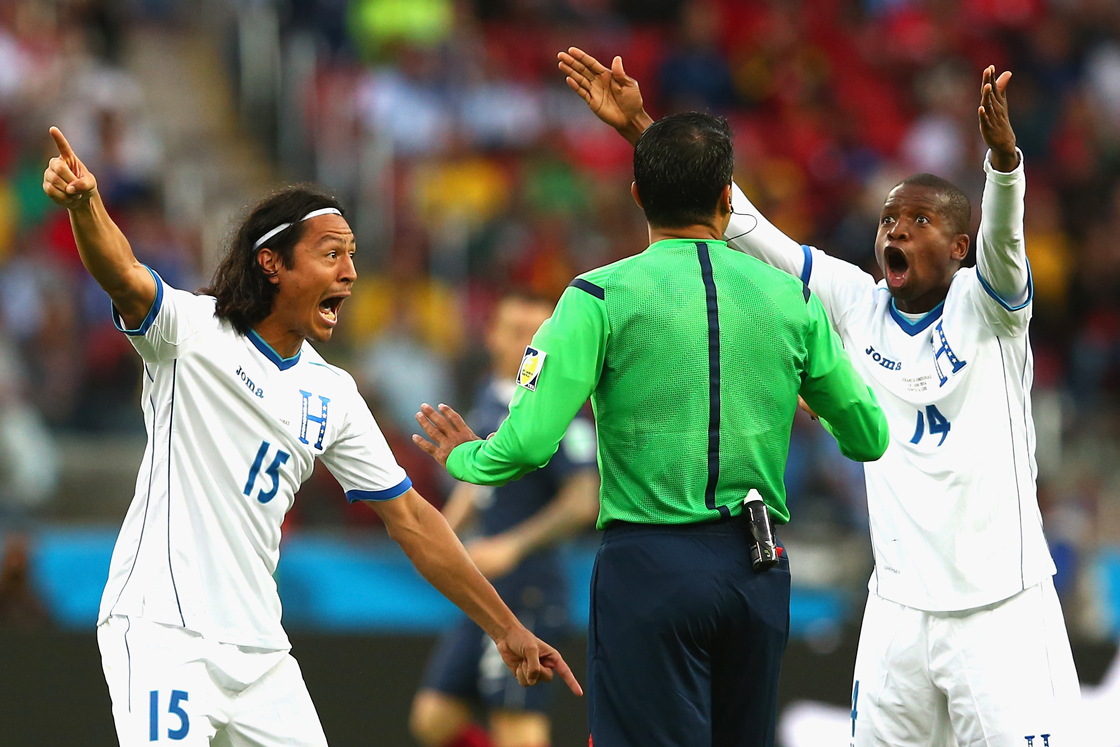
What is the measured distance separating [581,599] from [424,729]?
258cm

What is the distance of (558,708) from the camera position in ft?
27.5

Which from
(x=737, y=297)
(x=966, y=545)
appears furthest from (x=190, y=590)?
(x=966, y=545)

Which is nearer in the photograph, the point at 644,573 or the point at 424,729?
the point at 644,573

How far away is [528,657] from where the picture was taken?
14.8 ft

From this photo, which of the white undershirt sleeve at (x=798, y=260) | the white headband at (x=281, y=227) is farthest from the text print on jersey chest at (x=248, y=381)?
the white undershirt sleeve at (x=798, y=260)

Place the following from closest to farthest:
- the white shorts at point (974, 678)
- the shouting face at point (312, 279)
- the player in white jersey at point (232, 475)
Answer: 1. the player in white jersey at point (232, 475)
2. the shouting face at point (312, 279)
3. the white shorts at point (974, 678)

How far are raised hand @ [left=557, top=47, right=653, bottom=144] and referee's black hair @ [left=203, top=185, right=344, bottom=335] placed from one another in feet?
3.00

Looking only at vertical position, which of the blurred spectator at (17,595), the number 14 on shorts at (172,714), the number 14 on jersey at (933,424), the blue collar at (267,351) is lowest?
the number 14 on shorts at (172,714)

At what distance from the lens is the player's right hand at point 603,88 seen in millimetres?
4754

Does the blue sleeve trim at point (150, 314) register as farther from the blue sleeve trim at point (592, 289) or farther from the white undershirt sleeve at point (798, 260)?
the white undershirt sleeve at point (798, 260)

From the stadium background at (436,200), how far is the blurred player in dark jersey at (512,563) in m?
0.96

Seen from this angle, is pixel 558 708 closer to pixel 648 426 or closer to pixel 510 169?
pixel 648 426

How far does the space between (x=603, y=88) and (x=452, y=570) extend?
161 cm

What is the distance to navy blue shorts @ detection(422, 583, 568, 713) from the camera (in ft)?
23.7
